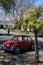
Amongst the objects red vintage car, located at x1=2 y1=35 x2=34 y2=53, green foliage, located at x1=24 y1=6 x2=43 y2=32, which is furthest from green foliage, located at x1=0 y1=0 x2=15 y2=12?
red vintage car, located at x1=2 y1=35 x2=34 y2=53

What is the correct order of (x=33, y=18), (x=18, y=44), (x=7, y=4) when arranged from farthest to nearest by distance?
(x=18, y=44) → (x=7, y=4) → (x=33, y=18)

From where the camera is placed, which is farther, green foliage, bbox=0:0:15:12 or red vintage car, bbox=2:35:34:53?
red vintage car, bbox=2:35:34:53

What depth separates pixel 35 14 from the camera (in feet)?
40.9

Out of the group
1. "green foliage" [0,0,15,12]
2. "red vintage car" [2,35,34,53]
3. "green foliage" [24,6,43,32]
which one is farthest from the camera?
"red vintage car" [2,35,34,53]

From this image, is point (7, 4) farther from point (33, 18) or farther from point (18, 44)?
point (18, 44)

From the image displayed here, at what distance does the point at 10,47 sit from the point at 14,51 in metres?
0.47

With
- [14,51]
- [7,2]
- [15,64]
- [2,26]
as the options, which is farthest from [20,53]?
[2,26]

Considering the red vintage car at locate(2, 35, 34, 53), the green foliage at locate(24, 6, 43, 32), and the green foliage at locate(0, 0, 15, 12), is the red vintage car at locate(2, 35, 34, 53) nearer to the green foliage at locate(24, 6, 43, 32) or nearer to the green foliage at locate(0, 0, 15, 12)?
the green foliage at locate(0, 0, 15, 12)

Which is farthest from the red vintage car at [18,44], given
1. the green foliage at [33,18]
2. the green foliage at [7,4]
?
the green foliage at [33,18]

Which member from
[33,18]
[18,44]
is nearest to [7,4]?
[33,18]

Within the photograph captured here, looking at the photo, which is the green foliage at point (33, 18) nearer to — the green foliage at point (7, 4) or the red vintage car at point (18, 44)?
the green foliage at point (7, 4)

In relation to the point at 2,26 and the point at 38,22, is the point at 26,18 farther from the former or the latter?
the point at 2,26

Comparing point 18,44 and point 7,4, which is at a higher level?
point 7,4

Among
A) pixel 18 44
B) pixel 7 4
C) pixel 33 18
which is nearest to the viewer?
pixel 33 18
